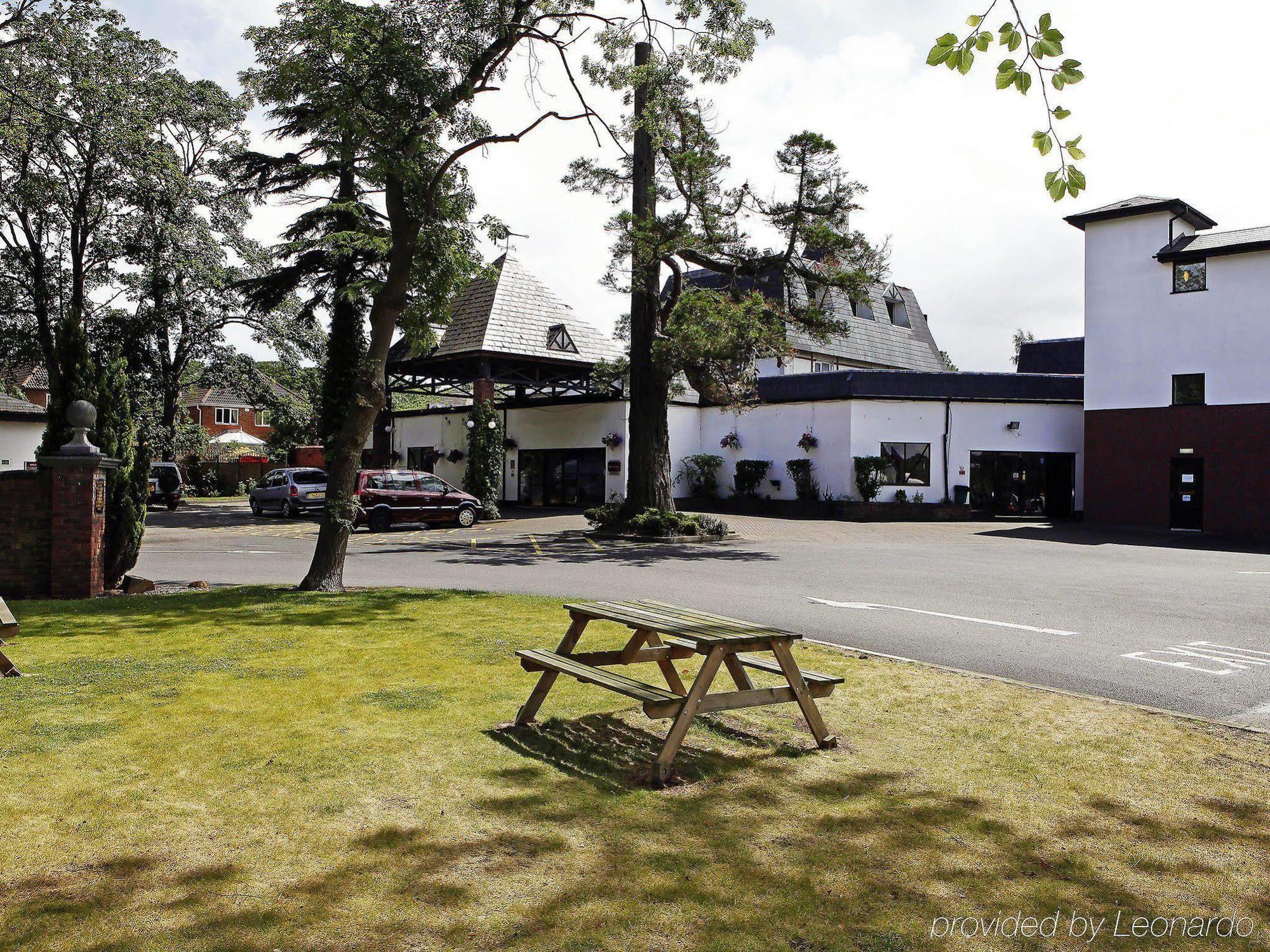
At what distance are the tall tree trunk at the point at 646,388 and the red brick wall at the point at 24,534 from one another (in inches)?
565

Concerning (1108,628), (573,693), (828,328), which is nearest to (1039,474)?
(828,328)

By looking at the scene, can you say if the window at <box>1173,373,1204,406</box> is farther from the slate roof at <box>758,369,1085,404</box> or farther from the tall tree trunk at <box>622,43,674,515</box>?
the tall tree trunk at <box>622,43,674,515</box>

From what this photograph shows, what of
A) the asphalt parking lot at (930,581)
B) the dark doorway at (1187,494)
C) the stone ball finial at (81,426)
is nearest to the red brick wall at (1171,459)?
the dark doorway at (1187,494)

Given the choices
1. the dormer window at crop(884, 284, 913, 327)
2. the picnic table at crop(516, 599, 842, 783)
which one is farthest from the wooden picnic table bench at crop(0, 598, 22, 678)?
the dormer window at crop(884, 284, 913, 327)

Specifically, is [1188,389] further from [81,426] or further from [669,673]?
[81,426]

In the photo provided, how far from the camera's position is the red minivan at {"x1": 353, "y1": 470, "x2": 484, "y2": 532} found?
24969 mm

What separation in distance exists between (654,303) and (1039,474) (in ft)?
53.3

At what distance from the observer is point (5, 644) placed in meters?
7.55

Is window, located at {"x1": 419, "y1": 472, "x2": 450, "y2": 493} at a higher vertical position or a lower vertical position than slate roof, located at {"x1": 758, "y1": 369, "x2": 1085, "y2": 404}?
lower

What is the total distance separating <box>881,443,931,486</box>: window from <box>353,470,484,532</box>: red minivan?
13812 millimetres

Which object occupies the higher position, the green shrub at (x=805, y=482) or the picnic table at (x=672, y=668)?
the green shrub at (x=805, y=482)

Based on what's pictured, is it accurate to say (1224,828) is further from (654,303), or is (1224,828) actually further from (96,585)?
(654,303)

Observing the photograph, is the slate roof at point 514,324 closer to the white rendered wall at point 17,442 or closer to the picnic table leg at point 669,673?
the white rendered wall at point 17,442

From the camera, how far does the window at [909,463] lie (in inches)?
1240
